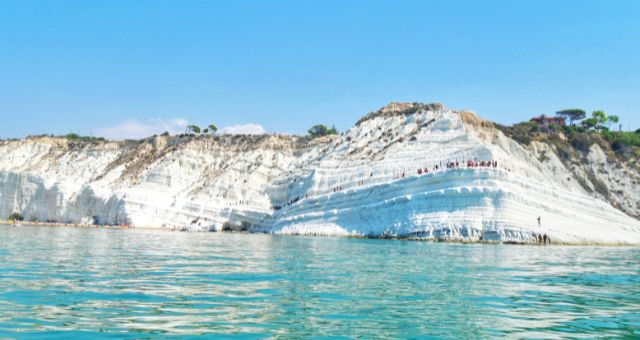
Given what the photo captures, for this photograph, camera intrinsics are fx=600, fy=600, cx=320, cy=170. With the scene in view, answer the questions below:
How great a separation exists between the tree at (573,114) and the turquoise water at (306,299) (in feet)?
380

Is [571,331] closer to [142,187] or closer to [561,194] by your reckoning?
[561,194]

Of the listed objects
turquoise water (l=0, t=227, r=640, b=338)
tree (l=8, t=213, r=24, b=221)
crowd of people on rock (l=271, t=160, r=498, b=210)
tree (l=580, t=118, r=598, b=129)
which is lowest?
turquoise water (l=0, t=227, r=640, b=338)

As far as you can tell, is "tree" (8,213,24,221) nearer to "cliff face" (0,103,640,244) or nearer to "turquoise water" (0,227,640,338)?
"cliff face" (0,103,640,244)

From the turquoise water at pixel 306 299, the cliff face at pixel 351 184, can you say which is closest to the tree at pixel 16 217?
the cliff face at pixel 351 184

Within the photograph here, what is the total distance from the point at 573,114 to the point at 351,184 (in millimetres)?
84115

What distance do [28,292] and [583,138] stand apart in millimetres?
79406

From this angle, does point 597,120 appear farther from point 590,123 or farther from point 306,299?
point 306,299

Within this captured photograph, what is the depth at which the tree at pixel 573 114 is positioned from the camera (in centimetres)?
12769

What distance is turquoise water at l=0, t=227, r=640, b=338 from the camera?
9859 mm

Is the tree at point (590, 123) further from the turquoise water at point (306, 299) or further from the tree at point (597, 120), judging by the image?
the turquoise water at point (306, 299)

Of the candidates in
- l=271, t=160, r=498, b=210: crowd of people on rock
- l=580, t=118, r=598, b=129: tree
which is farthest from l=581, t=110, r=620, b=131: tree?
l=271, t=160, r=498, b=210: crowd of people on rock

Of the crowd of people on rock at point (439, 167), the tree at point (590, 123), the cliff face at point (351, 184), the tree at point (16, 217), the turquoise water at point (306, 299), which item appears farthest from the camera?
the tree at point (590, 123)

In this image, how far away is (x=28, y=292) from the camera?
1289 cm

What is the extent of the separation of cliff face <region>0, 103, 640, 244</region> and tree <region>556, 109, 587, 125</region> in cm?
5454
